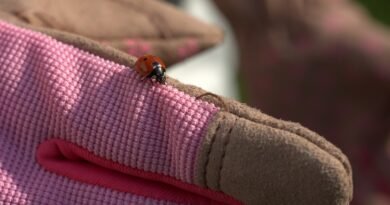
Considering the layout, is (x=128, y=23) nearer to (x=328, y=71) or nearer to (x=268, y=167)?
(x=268, y=167)

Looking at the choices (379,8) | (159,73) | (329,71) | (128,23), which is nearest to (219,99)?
(159,73)

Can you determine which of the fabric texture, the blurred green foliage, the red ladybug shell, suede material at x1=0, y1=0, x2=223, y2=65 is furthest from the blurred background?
the blurred green foliage

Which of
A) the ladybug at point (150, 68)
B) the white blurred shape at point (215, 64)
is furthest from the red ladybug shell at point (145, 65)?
the white blurred shape at point (215, 64)

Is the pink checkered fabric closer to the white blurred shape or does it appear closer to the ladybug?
the ladybug

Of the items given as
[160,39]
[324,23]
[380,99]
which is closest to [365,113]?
[380,99]

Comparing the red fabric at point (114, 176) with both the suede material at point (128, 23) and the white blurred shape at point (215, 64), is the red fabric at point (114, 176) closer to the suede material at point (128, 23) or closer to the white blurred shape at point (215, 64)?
the suede material at point (128, 23)
